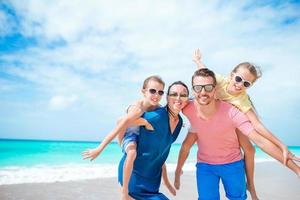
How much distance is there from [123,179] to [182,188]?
5060mm

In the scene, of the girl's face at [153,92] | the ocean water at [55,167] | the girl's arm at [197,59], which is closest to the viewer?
the girl's face at [153,92]

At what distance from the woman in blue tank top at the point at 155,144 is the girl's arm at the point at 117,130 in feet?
0.51

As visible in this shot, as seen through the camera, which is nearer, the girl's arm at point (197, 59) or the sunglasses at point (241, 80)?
the sunglasses at point (241, 80)

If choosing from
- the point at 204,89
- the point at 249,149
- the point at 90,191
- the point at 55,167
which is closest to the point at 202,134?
the point at 204,89

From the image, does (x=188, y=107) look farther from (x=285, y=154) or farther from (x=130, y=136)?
(x=285, y=154)

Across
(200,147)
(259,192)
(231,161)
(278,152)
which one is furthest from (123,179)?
(259,192)

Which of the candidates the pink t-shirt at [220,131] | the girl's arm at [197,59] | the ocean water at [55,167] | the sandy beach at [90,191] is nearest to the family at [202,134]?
the pink t-shirt at [220,131]

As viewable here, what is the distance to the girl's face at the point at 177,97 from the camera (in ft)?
13.3

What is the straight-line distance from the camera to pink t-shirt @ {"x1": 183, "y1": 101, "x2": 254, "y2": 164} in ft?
13.6

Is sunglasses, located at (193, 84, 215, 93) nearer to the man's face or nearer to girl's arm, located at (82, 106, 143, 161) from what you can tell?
the man's face

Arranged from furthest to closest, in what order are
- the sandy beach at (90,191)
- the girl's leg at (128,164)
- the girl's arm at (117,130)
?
the sandy beach at (90,191) < the girl's leg at (128,164) < the girl's arm at (117,130)

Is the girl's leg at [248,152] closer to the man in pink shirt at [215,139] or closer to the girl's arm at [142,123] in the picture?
the man in pink shirt at [215,139]

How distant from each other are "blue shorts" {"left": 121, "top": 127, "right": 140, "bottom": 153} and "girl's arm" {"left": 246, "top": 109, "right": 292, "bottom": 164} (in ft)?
4.69

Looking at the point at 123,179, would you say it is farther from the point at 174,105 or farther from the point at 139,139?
the point at 174,105
